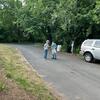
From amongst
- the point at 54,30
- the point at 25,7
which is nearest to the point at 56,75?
the point at 54,30

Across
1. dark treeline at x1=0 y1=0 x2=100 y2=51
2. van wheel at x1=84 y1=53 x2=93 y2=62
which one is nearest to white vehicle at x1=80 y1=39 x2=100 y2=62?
van wheel at x1=84 y1=53 x2=93 y2=62

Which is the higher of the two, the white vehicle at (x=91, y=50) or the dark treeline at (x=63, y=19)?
the dark treeline at (x=63, y=19)

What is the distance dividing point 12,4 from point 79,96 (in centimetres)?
6101

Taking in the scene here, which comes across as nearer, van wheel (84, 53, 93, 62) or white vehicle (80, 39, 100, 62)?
white vehicle (80, 39, 100, 62)

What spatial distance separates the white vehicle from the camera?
22734 millimetres

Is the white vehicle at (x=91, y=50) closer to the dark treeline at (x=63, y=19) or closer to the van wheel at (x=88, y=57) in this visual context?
the van wheel at (x=88, y=57)

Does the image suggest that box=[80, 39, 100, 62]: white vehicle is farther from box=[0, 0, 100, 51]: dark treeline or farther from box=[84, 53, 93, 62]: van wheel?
box=[0, 0, 100, 51]: dark treeline

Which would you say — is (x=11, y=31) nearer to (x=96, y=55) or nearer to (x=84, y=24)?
(x=84, y=24)

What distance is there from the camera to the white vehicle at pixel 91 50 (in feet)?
74.6

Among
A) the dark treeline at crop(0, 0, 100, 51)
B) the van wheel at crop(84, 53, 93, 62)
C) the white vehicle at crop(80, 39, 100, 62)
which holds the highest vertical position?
the dark treeline at crop(0, 0, 100, 51)

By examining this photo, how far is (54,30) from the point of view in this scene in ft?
135

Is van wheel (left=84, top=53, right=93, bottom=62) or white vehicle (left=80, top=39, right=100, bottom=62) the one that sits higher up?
white vehicle (left=80, top=39, right=100, bottom=62)

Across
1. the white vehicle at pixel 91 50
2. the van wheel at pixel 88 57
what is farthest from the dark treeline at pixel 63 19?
the van wheel at pixel 88 57

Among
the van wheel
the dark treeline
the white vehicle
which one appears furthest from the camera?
the dark treeline
